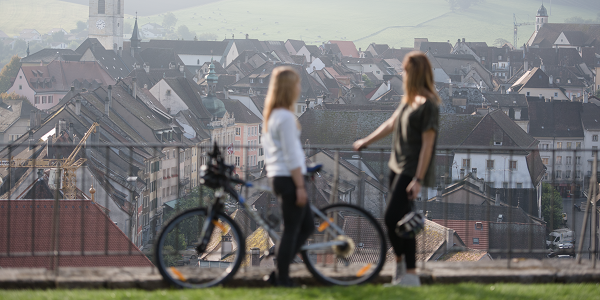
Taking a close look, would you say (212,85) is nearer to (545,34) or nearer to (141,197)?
(141,197)

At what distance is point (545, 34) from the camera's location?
561 ft

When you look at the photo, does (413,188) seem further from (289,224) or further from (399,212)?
(289,224)

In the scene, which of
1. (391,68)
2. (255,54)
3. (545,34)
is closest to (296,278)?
(255,54)

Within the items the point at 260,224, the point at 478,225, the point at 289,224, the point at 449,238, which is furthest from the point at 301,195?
the point at 478,225

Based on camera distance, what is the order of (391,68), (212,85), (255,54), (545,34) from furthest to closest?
1. (545,34)
2. (391,68)
3. (255,54)
4. (212,85)

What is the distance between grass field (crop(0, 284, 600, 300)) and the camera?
18.9 ft

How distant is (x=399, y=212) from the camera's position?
6043 mm

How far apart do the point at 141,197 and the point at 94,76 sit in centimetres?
7616

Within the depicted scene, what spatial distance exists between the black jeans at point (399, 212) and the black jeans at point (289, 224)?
2.23 feet

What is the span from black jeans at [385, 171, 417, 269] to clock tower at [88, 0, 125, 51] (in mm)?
165428

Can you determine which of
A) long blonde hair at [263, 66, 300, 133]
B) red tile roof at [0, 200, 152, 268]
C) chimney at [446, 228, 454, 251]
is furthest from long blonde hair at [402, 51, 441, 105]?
chimney at [446, 228, 454, 251]

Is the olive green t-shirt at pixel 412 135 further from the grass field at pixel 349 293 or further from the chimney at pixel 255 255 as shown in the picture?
the chimney at pixel 255 255

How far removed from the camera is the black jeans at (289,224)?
18.7 ft

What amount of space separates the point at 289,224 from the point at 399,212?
0.95 meters
